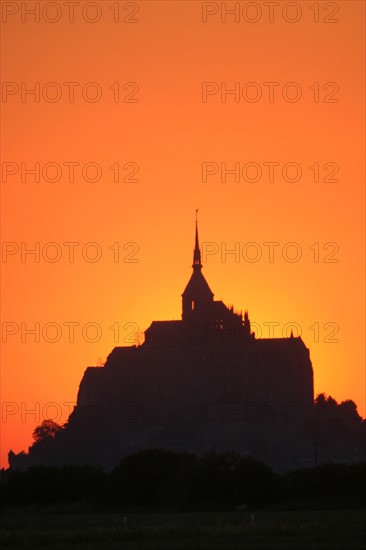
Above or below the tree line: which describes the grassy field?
below

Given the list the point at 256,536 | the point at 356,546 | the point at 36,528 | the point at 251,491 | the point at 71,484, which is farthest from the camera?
the point at 71,484

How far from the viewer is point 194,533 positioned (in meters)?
58.8

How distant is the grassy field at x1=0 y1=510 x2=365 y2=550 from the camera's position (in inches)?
2178

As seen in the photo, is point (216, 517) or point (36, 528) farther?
point (216, 517)

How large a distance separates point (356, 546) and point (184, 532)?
7.87m

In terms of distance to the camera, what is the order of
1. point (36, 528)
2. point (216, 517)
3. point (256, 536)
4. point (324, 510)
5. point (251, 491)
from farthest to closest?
1. point (251, 491)
2. point (324, 510)
3. point (216, 517)
4. point (36, 528)
5. point (256, 536)

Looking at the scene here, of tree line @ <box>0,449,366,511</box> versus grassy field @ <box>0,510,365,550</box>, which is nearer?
grassy field @ <box>0,510,365,550</box>

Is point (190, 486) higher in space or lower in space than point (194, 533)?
higher

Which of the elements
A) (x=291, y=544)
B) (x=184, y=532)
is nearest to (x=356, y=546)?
(x=291, y=544)

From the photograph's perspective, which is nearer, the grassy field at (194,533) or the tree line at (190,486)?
the grassy field at (194,533)

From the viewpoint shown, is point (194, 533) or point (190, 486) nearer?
point (194, 533)

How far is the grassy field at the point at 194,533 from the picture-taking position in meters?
55.3

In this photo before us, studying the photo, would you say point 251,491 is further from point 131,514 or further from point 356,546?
point 356,546

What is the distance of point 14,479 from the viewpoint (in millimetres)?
90750
